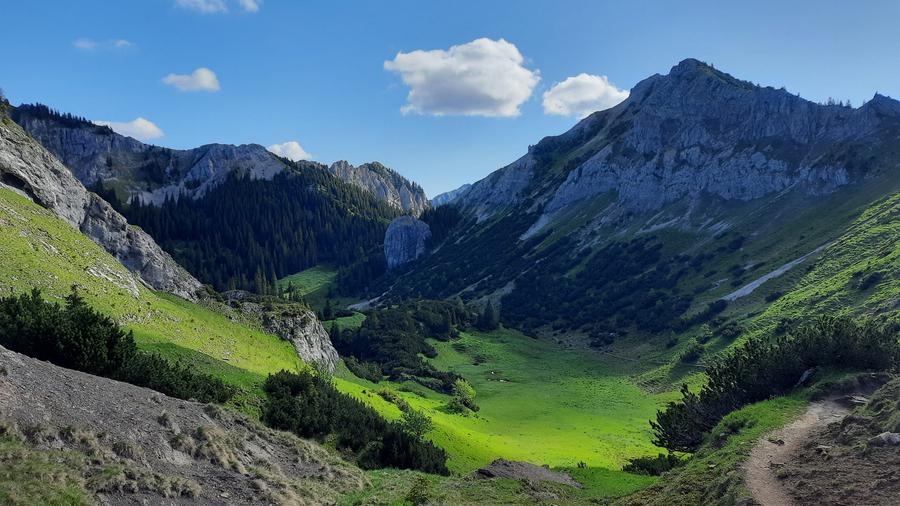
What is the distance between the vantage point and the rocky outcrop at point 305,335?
4247 centimetres

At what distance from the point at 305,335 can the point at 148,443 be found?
2949 centimetres

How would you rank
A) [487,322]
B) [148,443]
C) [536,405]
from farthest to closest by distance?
[487,322], [536,405], [148,443]

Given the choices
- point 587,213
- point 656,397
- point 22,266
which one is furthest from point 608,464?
point 587,213

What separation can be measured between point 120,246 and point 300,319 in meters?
17.7

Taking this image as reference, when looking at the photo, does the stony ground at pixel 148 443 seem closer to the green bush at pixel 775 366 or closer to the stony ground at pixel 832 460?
the stony ground at pixel 832 460

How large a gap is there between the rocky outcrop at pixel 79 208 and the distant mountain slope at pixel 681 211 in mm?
81479

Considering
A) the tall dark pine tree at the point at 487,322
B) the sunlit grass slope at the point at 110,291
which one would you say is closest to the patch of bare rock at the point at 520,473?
the sunlit grass slope at the point at 110,291

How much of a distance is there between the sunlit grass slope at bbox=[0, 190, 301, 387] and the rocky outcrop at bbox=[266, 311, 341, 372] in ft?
15.5

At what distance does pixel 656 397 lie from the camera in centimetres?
6241

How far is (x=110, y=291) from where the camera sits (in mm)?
29844

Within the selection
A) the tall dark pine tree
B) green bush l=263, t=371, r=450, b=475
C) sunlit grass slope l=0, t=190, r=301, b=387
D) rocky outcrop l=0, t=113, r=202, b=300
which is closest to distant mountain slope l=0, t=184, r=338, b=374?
sunlit grass slope l=0, t=190, r=301, b=387

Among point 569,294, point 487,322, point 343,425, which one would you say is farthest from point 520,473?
point 569,294

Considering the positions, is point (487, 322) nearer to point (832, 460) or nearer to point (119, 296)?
point (119, 296)

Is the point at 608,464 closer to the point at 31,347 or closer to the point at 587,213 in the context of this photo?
the point at 31,347
